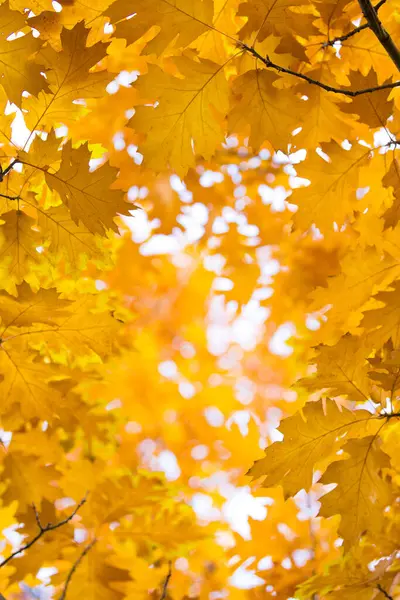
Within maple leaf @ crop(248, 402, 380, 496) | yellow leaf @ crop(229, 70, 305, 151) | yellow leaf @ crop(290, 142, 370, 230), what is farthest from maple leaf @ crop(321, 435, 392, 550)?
yellow leaf @ crop(229, 70, 305, 151)

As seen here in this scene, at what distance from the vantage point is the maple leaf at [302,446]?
1.06 meters

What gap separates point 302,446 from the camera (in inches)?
42.8

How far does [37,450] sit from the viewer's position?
6.59 feet

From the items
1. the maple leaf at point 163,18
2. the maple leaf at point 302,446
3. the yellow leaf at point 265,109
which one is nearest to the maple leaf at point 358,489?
the maple leaf at point 302,446

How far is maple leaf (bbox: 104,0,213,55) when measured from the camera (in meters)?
0.96

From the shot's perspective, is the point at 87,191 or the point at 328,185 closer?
the point at 87,191

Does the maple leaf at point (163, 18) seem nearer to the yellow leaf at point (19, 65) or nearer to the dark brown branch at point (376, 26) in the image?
the yellow leaf at point (19, 65)

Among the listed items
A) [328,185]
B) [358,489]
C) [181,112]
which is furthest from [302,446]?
[181,112]

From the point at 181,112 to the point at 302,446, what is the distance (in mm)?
739

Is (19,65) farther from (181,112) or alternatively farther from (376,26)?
(376,26)

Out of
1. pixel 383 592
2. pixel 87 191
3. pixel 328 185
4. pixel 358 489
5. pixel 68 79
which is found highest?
pixel 68 79

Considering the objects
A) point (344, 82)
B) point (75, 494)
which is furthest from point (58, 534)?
point (344, 82)

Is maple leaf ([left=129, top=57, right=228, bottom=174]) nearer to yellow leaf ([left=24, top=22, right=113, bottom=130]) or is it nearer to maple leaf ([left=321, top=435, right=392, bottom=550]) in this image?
yellow leaf ([left=24, top=22, right=113, bottom=130])

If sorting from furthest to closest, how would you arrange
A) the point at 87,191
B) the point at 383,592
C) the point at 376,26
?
the point at 383,592 < the point at 87,191 < the point at 376,26
